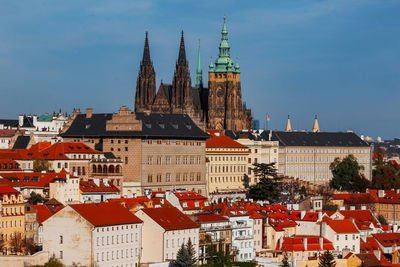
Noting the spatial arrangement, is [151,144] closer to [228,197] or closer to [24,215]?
[228,197]

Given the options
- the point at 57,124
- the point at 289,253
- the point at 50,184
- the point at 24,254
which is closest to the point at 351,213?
the point at 289,253

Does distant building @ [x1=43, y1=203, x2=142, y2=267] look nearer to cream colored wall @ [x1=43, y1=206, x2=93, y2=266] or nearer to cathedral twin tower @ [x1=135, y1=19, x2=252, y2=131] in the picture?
cream colored wall @ [x1=43, y1=206, x2=93, y2=266]

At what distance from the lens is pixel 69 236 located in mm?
86312

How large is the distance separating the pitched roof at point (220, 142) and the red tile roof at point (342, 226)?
4364cm

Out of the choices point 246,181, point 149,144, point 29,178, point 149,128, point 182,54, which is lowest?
point 29,178

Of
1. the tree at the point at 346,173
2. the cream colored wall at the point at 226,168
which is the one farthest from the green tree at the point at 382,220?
the tree at the point at 346,173

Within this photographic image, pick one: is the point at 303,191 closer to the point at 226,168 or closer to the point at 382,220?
the point at 226,168

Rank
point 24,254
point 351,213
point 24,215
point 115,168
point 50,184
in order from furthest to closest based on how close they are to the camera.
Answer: point 115,168, point 351,213, point 50,184, point 24,215, point 24,254

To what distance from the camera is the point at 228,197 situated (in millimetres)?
137000

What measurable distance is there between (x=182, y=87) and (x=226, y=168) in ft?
126

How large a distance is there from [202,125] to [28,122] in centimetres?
3469

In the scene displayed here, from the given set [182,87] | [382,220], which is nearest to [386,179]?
[182,87]

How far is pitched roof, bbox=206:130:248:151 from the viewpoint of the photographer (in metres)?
151

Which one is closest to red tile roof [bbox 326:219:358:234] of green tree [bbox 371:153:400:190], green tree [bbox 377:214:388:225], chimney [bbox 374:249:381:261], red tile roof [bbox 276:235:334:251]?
red tile roof [bbox 276:235:334:251]
